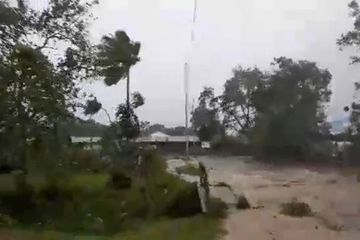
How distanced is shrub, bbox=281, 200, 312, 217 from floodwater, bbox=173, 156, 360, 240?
0.19ft

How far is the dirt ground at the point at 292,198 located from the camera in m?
6.91

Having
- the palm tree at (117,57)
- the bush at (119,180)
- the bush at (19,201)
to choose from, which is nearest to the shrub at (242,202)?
the bush at (119,180)

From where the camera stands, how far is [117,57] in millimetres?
10742

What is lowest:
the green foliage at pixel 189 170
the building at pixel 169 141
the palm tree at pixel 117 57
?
the green foliage at pixel 189 170

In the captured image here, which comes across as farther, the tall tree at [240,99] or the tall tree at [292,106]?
the tall tree at [240,99]

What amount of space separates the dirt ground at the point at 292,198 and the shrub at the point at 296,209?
54 mm

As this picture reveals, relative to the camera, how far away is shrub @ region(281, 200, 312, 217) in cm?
751

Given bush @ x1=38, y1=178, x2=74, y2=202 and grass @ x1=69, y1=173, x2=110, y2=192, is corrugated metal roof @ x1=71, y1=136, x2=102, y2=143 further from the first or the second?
bush @ x1=38, y1=178, x2=74, y2=202

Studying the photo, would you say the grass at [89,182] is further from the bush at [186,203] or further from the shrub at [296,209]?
the shrub at [296,209]

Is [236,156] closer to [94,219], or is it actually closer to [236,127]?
[236,127]

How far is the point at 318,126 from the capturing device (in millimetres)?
7176

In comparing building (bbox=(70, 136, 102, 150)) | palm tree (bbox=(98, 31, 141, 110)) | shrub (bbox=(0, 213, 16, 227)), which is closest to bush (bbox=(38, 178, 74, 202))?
shrub (bbox=(0, 213, 16, 227))

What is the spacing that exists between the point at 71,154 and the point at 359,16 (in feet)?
16.0

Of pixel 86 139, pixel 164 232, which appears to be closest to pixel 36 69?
pixel 86 139
